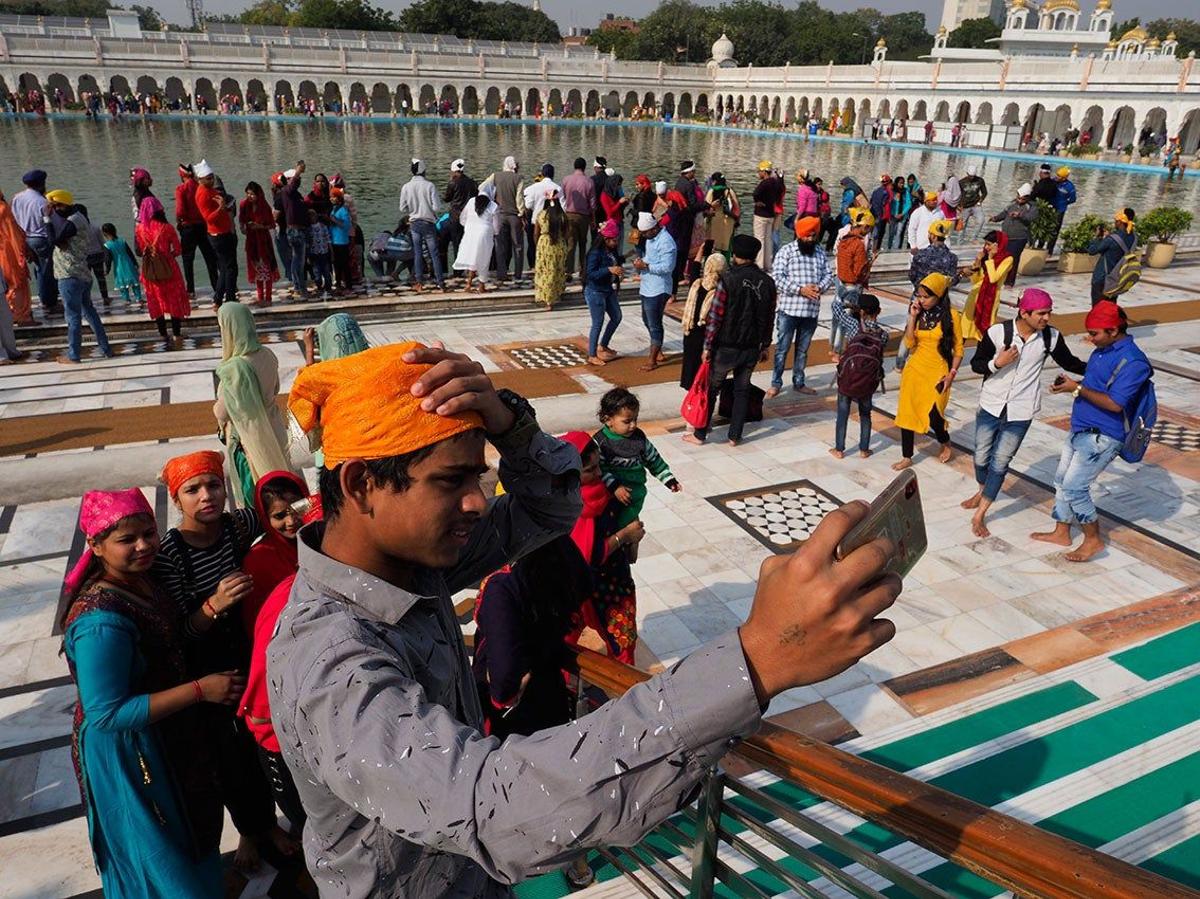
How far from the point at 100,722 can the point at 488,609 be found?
1.09m

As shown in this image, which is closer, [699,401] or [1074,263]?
[699,401]

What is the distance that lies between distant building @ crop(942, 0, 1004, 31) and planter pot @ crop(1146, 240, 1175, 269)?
302 feet

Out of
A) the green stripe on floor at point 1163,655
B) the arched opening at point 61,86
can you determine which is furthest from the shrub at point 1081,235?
the arched opening at point 61,86

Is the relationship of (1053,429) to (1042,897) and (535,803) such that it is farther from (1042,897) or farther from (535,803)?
(535,803)

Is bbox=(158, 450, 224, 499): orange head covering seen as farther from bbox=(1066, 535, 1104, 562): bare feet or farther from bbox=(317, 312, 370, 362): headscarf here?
bbox=(1066, 535, 1104, 562): bare feet

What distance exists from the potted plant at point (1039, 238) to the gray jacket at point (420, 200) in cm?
935

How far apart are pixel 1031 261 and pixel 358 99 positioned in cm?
5299

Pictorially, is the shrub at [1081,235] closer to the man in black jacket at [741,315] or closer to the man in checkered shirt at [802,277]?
the man in checkered shirt at [802,277]

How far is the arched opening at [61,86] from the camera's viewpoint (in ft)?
152

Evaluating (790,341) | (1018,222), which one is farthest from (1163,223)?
(790,341)

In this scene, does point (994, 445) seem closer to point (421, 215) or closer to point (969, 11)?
point (421, 215)

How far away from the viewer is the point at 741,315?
624 cm

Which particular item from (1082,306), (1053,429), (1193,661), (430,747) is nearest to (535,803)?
(430,747)

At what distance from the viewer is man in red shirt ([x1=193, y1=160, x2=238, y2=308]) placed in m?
8.96
